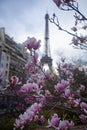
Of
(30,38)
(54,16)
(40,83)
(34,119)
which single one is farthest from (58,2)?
(34,119)

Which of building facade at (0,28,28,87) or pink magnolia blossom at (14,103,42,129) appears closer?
pink magnolia blossom at (14,103,42,129)

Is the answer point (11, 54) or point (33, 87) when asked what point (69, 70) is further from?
point (11, 54)

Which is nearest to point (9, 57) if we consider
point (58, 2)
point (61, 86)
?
point (58, 2)

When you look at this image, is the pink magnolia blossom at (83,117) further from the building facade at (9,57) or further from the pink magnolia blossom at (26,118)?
the building facade at (9,57)

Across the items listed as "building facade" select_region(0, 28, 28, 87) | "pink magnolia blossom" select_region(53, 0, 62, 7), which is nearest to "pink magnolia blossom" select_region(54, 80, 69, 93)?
"pink magnolia blossom" select_region(53, 0, 62, 7)

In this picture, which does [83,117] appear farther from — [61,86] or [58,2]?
[58,2]

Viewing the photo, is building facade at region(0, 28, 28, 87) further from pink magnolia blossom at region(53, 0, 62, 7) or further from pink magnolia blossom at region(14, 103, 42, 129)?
pink magnolia blossom at region(14, 103, 42, 129)

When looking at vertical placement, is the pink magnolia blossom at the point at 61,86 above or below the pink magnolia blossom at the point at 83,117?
above

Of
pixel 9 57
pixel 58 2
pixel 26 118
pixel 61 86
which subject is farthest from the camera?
pixel 9 57

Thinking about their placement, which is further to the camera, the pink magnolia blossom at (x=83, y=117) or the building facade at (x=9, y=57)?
the building facade at (x=9, y=57)

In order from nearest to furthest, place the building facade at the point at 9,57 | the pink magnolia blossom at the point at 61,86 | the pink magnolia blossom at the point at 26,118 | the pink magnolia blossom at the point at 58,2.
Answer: the pink magnolia blossom at the point at 26,118 < the pink magnolia blossom at the point at 61,86 < the pink magnolia blossom at the point at 58,2 < the building facade at the point at 9,57

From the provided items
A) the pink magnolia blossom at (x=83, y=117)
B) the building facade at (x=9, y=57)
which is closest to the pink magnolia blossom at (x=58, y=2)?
the pink magnolia blossom at (x=83, y=117)

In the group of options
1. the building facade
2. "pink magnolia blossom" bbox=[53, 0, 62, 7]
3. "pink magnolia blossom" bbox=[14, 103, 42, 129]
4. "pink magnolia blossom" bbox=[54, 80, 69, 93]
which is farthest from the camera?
the building facade

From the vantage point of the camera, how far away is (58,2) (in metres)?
3.82
